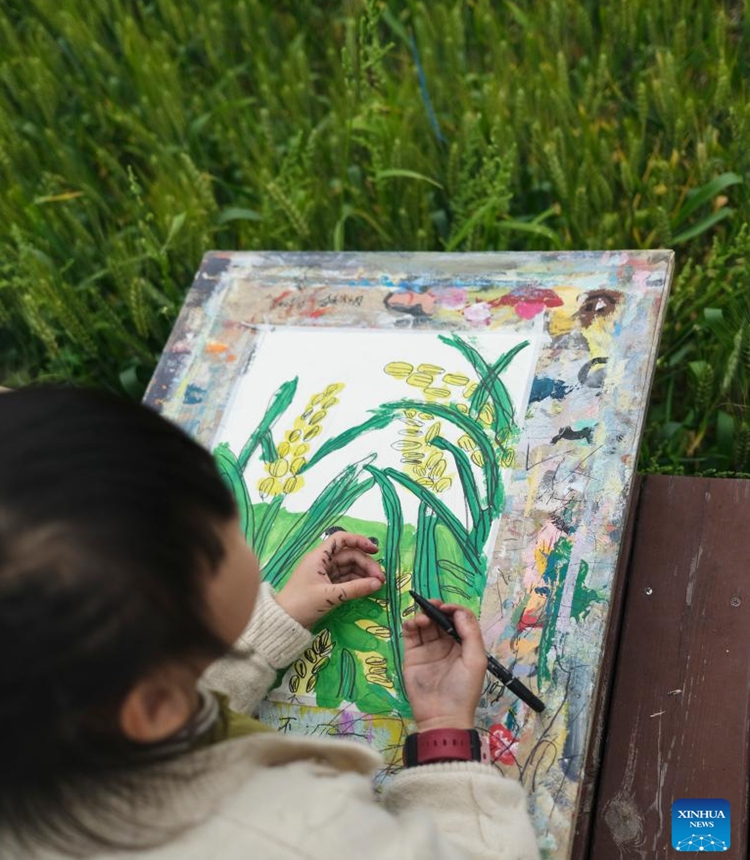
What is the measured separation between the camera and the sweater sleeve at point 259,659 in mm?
1202

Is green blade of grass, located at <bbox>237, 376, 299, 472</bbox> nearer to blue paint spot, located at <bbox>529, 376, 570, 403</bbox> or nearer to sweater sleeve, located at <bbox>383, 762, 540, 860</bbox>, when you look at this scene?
blue paint spot, located at <bbox>529, 376, 570, 403</bbox>

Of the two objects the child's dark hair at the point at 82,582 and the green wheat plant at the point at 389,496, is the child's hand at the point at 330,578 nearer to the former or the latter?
the green wheat plant at the point at 389,496

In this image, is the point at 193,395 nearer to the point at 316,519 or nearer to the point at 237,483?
the point at 237,483

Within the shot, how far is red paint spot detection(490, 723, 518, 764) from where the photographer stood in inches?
43.4

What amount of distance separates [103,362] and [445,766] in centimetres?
127

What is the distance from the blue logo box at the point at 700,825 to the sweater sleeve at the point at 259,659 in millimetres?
459

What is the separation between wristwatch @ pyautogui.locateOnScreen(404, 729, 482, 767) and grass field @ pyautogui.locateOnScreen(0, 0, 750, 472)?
0.76 metres

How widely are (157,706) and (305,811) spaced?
0.17 m

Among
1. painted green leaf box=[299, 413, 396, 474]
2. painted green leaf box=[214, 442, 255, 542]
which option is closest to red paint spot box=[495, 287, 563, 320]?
painted green leaf box=[299, 413, 396, 474]

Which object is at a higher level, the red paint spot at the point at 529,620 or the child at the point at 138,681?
the child at the point at 138,681

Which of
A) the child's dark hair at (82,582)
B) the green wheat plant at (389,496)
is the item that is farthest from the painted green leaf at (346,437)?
the child's dark hair at (82,582)

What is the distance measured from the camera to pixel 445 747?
3.53 feet

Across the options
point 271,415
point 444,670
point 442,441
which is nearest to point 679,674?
point 444,670

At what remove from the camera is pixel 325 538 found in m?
1.33
